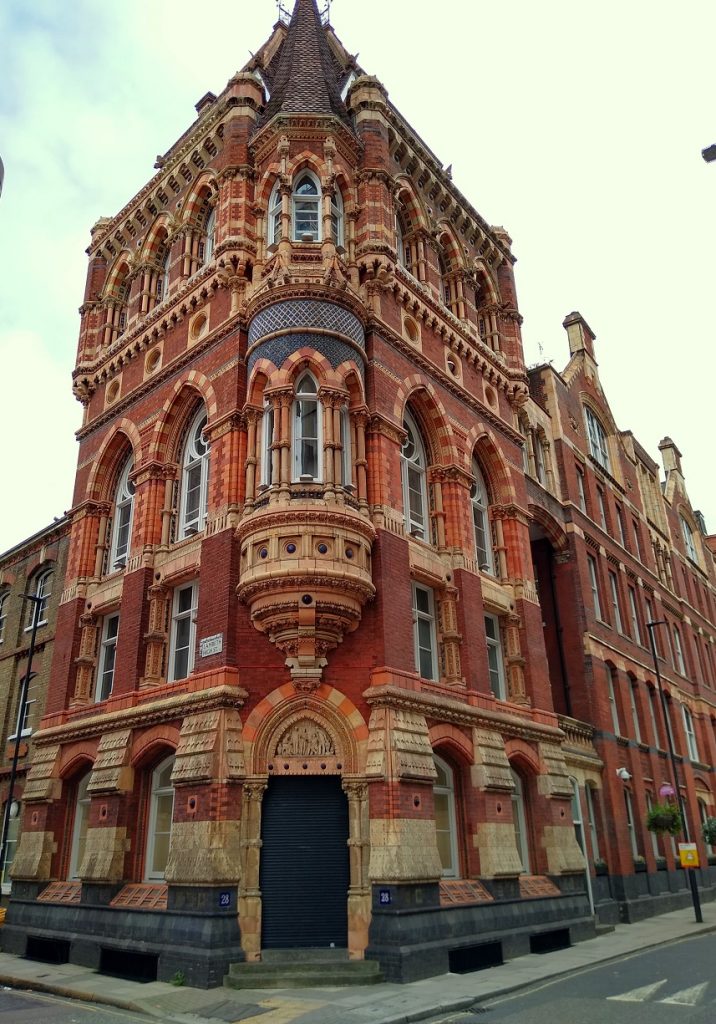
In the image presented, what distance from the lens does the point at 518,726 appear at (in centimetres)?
2012

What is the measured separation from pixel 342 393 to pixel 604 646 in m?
15.9

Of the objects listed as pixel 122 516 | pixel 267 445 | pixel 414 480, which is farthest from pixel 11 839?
pixel 414 480

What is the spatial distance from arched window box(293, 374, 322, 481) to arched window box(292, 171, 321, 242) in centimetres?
509

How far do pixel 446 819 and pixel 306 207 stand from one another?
52.2ft

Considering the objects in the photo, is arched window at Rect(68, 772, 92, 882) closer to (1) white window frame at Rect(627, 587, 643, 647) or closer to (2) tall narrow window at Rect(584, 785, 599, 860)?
(2) tall narrow window at Rect(584, 785, 599, 860)

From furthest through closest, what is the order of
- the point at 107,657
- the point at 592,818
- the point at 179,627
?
the point at 592,818 → the point at 107,657 → the point at 179,627

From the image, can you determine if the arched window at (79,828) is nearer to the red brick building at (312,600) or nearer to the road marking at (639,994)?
the red brick building at (312,600)

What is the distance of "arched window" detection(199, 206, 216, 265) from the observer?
23.7m

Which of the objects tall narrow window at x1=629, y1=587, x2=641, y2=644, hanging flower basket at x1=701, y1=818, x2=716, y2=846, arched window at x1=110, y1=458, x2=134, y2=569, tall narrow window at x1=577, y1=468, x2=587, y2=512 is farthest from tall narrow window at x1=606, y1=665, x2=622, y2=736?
arched window at x1=110, y1=458, x2=134, y2=569

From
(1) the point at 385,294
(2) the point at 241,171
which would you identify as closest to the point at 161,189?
(2) the point at 241,171

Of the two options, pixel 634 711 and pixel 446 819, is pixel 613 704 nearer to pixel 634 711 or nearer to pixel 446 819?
pixel 634 711

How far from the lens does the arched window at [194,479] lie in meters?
20.0

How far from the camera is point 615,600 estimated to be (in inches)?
1268

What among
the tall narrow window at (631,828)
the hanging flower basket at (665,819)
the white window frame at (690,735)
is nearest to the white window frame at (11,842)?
the tall narrow window at (631,828)
